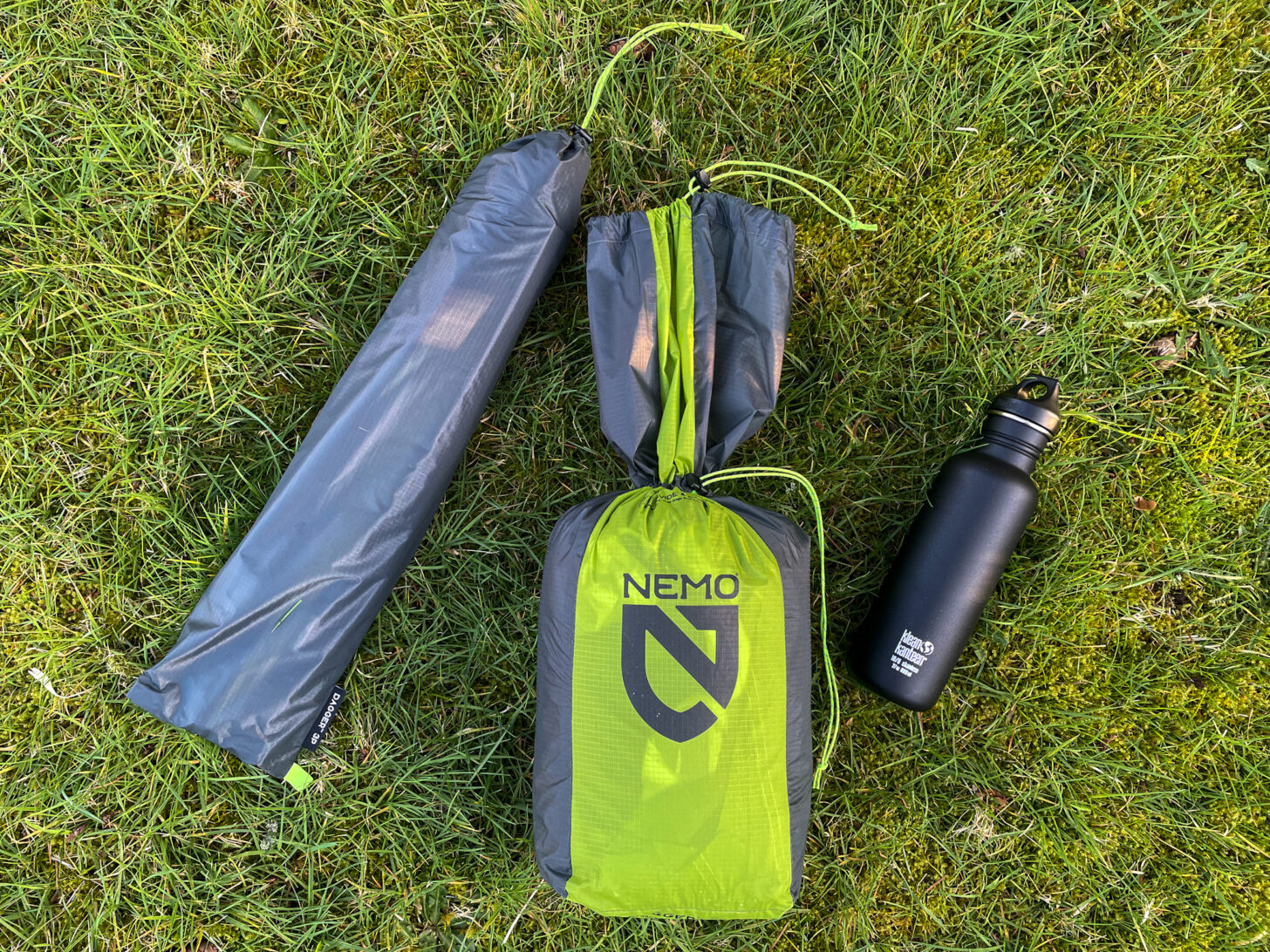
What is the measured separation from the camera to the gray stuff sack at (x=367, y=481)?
1.90 m

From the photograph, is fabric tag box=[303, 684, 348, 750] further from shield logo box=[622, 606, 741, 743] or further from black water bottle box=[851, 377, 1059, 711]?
black water bottle box=[851, 377, 1059, 711]

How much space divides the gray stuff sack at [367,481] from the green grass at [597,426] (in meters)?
0.24

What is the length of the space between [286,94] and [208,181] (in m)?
0.39

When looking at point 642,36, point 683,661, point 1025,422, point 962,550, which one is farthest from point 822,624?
point 642,36

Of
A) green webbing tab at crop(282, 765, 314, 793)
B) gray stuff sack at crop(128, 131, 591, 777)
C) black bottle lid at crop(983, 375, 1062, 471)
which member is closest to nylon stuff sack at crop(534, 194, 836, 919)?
gray stuff sack at crop(128, 131, 591, 777)

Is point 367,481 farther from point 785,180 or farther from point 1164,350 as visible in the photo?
point 1164,350

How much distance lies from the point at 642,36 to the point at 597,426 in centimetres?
122

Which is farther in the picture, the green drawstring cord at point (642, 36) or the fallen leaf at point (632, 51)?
the fallen leaf at point (632, 51)

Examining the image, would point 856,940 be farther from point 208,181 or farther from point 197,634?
point 208,181

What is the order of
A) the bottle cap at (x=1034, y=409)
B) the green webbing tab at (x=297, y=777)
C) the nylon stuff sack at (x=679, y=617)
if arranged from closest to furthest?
1. the nylon stuff sack at (x=679, y=617)
2. the bottle cap at (x=1034, y=409)
3. the green webbing tab at (x=297, y=777)

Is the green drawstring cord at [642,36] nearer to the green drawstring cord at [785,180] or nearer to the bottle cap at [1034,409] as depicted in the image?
the green drawstring cord at [785,180]

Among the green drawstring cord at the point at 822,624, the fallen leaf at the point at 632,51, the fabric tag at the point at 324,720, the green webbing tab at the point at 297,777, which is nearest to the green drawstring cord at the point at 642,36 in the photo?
the fallen leaf at the point at 632,51

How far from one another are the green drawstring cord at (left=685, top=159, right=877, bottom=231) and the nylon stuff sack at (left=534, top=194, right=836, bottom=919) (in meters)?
0.15

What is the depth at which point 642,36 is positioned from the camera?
210cm
